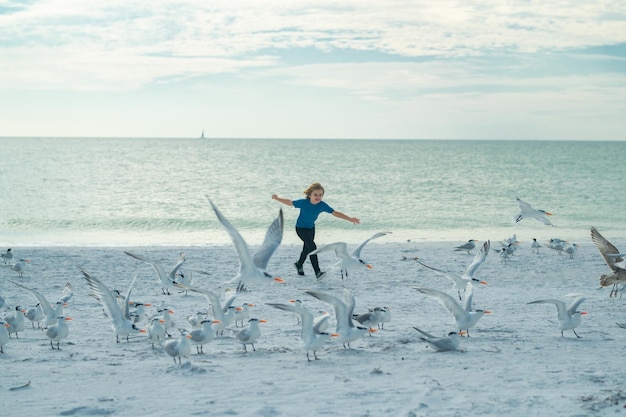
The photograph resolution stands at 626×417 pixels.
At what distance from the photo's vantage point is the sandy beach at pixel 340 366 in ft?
20.1

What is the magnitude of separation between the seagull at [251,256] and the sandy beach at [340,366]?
0.78 m

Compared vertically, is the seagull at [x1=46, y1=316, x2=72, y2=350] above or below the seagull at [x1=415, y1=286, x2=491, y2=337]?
below

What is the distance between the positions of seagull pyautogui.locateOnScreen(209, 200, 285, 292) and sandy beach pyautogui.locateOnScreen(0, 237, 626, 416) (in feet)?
2.57

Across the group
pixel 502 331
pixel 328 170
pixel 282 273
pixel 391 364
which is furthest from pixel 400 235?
pixel 328 170

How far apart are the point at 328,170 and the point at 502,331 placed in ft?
181

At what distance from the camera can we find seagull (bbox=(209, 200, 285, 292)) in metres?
8.61

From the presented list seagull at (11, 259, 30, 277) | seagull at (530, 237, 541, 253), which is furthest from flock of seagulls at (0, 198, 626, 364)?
seagull at (530, 237, 541, 253)

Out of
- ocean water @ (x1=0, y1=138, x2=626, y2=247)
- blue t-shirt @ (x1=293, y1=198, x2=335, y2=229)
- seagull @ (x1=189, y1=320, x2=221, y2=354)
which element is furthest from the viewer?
ocean water @ (x1=0, y1=138, x2=626, y2=247)

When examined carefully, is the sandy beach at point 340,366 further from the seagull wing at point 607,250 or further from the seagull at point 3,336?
the seagull wing at point 607,250

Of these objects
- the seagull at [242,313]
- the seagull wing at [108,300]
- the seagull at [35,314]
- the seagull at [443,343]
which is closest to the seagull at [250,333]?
the seagull at [242,313]

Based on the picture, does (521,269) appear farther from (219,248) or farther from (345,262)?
(219,248)

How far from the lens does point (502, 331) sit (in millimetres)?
8844

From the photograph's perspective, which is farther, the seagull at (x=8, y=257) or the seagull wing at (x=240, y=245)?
the seagull at (x=8, y=257)

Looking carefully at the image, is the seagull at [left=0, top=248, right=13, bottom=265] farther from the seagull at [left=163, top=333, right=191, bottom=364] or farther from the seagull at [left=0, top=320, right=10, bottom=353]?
the seagull at [left=163, top=333, right=191, bottom=364]
